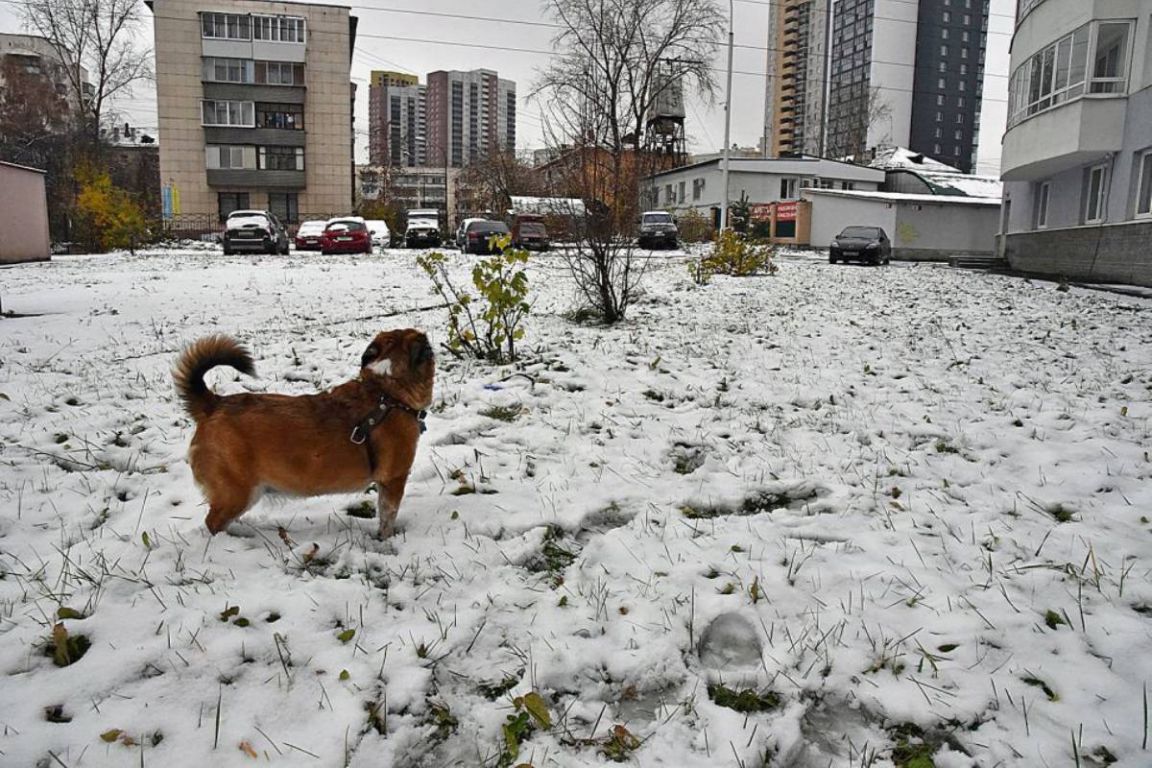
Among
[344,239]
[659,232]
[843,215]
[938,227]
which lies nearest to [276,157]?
[344,239]

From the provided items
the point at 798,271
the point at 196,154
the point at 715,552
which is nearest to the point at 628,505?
the point at 715,552

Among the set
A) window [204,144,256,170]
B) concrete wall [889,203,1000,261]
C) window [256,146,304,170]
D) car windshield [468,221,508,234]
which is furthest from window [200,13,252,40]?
concrete wall [889,203,1000,261]

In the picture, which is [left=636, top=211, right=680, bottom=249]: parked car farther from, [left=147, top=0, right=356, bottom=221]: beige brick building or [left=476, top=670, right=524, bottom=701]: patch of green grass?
[left=147, top=0, right=356, bottom=221]: beige brick building

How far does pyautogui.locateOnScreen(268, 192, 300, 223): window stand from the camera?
54.5 metres

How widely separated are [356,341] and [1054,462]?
274 inches

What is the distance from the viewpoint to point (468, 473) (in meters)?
4.21

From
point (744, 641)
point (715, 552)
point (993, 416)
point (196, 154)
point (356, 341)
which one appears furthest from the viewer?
point (196, 154)

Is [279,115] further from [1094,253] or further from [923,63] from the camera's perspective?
[923,63]

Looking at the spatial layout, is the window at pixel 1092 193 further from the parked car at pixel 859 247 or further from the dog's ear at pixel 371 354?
the dog's ear at pixel 371 354

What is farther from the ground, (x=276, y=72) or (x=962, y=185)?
(x=276, y=72)

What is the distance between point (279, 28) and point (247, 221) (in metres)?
32.8

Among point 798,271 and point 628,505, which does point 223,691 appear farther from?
point 798,271

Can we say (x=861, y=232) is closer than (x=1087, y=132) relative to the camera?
No

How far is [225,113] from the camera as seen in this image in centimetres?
5259
